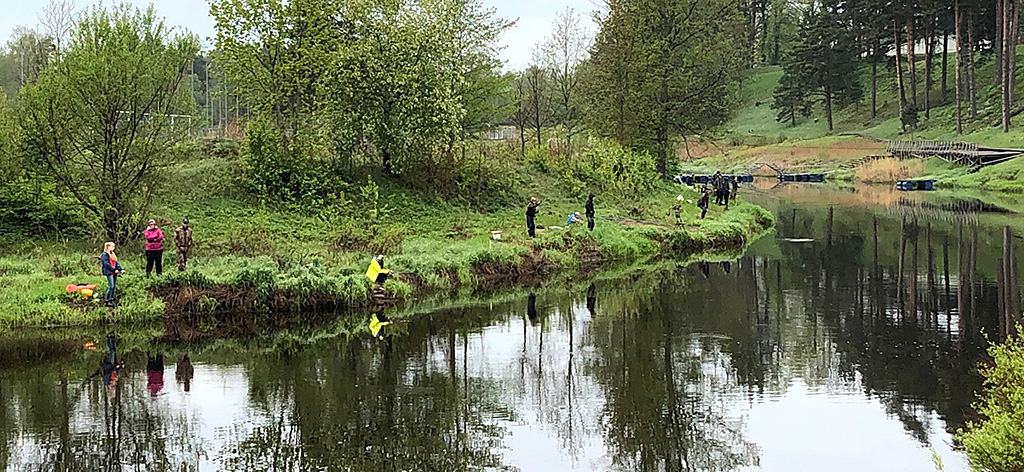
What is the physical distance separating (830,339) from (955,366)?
2.96 metres

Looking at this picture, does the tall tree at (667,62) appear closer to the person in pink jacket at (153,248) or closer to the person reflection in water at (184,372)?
the person in pink jacket at (153,248)

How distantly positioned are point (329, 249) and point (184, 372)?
9413 millimetres

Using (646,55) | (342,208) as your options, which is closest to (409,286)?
(342,208)

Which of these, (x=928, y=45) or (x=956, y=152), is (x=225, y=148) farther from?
(x=928, y=45)

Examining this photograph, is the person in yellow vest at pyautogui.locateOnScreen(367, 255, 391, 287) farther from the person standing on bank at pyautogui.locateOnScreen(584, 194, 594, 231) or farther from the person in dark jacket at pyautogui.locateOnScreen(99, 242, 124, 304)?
the person standing on bank at pyautogui.locateOnScreen(584, 194, 594, 231)

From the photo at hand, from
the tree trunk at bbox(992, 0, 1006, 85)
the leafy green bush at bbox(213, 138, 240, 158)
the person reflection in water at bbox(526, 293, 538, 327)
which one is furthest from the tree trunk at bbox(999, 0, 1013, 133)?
the person reflection in water at bbox(526, 293, 538, 327)

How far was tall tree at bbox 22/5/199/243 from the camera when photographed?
24.2 metres

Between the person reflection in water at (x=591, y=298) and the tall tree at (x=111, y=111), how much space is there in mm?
11953

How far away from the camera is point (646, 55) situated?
4412cm

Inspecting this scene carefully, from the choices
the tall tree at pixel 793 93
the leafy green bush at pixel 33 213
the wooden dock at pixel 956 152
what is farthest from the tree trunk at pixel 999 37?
the leafy green bush at pixel 33 213

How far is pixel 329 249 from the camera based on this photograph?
2602 cm

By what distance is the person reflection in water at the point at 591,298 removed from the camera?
23.3 meters

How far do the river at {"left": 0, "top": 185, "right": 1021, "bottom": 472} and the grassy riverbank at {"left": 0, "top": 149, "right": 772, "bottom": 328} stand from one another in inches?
57.9

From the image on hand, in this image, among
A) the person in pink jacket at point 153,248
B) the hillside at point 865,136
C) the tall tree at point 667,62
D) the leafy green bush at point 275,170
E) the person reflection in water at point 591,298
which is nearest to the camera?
the person in pink jacket at point 153,248
